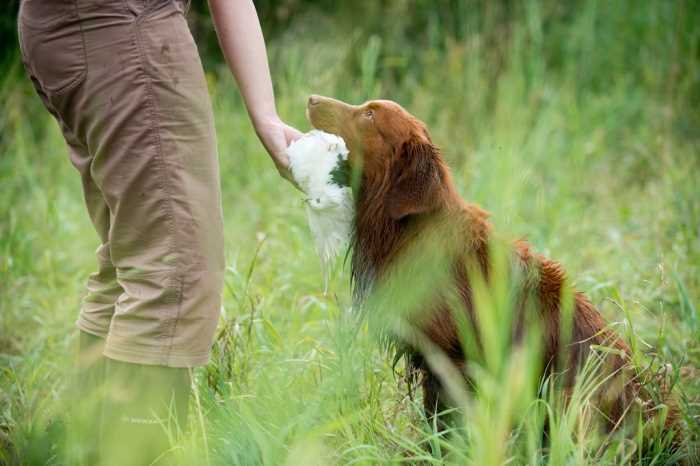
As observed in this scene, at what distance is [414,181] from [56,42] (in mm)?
1185

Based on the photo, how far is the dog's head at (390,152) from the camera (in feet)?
8.66

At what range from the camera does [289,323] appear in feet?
11.5

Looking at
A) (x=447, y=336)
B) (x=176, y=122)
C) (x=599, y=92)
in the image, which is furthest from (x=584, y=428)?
(x=599, y=92)

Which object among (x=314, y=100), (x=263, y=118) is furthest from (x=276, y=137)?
(x=314, y=100)

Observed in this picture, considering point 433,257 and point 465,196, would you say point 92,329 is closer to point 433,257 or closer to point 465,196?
point 433,257

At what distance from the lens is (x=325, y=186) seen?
8.51 feet

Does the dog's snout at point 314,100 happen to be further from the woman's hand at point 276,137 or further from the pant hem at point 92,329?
the pant hem at point 92,329

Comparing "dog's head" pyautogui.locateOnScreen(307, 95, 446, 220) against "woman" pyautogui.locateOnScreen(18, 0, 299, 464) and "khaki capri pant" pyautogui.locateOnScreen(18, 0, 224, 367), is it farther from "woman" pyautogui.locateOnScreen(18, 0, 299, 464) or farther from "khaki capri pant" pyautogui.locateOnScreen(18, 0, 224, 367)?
"khaki capri pant" pyautogui.locateOnScreen(18, 0, 224, 367)

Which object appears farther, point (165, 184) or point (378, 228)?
point (378, 228)

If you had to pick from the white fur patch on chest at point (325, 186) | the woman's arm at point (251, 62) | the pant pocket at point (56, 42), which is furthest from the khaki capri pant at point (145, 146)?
the white fur patch on chest at point (325, 186)

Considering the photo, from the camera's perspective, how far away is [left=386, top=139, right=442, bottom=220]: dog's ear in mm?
2619

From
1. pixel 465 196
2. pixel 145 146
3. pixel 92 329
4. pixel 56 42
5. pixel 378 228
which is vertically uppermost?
pixel 56 42

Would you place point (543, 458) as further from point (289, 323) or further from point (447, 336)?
point (289, 323)

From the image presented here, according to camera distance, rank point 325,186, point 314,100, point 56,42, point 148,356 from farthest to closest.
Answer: point 314,100
point 325,186
point 148,356
point 56,42
